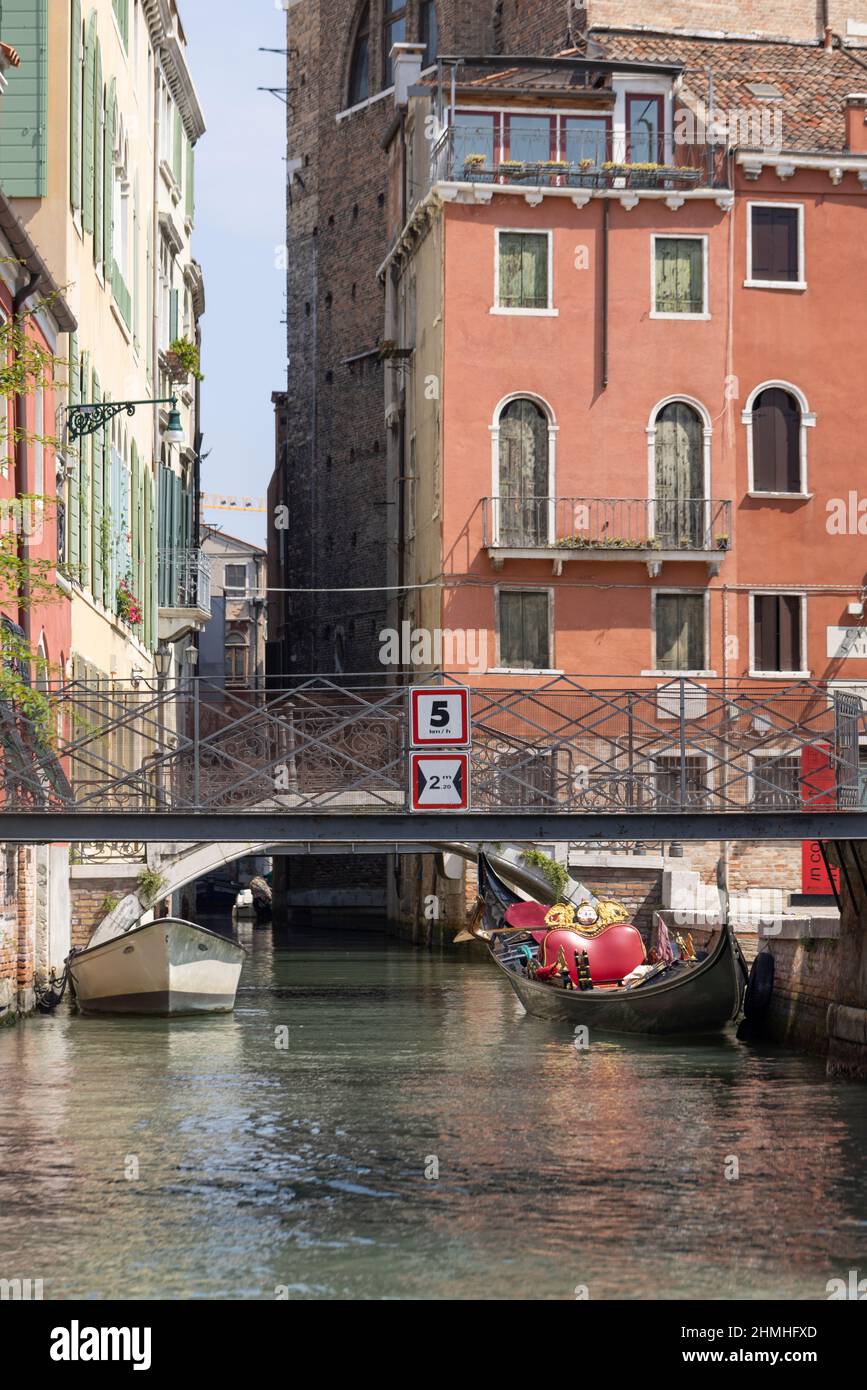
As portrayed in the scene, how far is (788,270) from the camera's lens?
37719 millimetres

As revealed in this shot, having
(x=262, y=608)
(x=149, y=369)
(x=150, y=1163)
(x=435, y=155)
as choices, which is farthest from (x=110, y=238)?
(x=262, y=608)

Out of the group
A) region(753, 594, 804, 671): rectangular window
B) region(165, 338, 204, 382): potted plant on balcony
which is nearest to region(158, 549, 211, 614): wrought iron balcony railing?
region(165, 338, 204, 382): potted plant on balcony

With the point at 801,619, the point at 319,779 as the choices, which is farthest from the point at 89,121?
the point at 801,619

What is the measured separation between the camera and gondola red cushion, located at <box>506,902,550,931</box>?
33.2m

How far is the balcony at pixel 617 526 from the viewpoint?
120 ft

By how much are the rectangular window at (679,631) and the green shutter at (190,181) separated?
1283 centimetres

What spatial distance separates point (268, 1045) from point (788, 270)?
1914 centimetres

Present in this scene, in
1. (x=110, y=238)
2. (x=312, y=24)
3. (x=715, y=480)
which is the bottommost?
(x=715, y=480)

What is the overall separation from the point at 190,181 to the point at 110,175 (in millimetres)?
14852

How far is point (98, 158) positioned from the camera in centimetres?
2730

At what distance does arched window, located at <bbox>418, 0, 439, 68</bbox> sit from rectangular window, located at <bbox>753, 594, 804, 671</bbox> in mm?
17734

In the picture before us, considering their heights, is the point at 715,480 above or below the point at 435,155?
below

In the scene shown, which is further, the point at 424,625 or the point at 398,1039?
the point at 424,625
